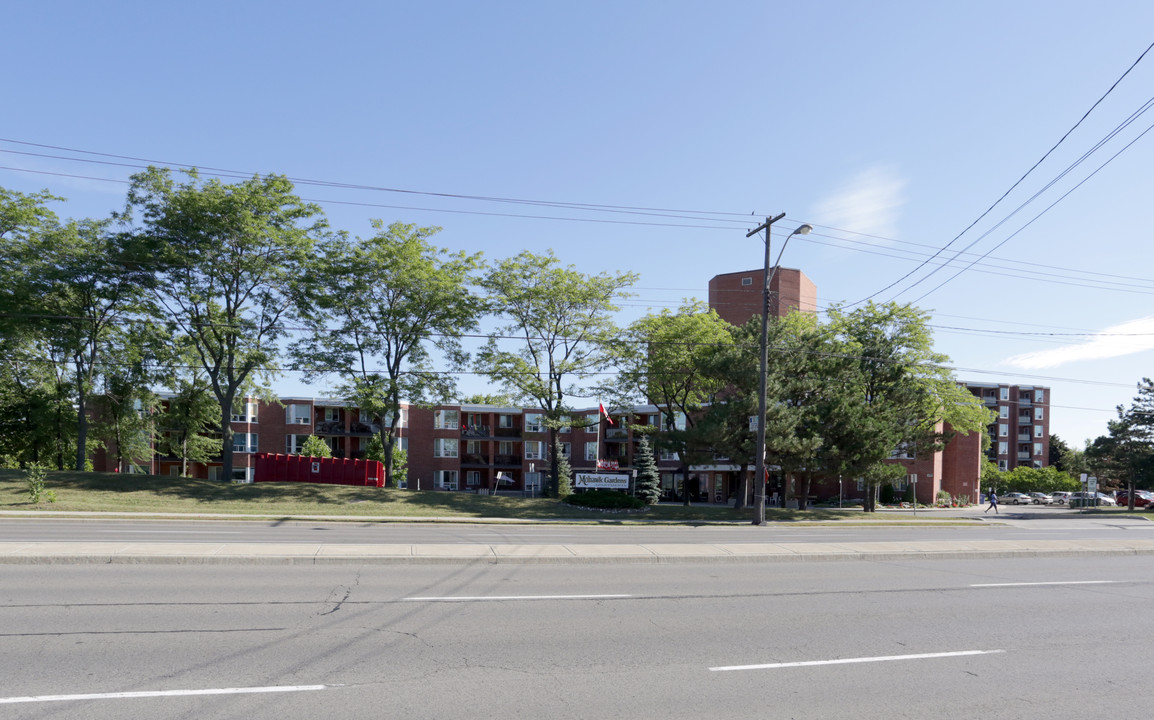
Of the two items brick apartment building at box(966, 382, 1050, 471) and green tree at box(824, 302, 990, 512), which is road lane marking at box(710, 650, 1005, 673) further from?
brick apartment building at box(966, 382, 1050, 471)

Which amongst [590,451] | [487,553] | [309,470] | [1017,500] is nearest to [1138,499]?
[1017,500]

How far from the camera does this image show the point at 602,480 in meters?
38.3

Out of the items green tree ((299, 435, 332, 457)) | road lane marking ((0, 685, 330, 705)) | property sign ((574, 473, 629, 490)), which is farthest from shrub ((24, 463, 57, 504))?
green tree ((299, 435, 332, 457))

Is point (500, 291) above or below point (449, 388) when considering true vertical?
above

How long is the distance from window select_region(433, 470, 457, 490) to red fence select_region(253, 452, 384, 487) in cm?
3031

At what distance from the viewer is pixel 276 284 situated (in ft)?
123

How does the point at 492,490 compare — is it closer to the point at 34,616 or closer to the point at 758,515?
the point at 758,515

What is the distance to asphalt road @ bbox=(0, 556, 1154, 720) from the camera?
249 inches

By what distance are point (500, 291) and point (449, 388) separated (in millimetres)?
5847

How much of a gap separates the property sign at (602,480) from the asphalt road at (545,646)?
2499 centimetres

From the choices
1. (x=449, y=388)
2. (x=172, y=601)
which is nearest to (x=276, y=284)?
(x=449, y=388)

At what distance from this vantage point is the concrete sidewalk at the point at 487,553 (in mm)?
12883

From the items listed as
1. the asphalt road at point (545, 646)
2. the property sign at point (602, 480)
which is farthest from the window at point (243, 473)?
the asphalt road at point (545, 646)

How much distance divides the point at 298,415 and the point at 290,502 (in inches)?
1520
